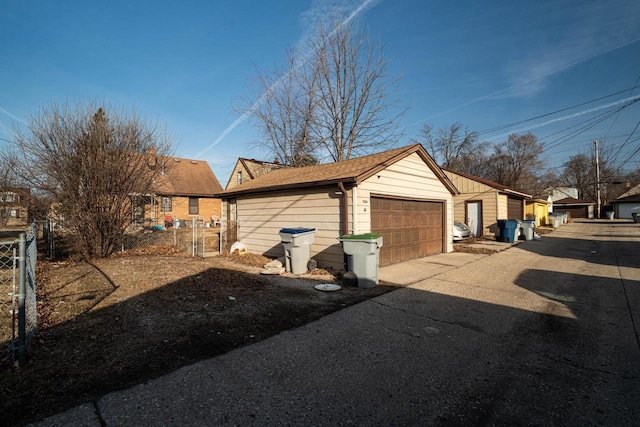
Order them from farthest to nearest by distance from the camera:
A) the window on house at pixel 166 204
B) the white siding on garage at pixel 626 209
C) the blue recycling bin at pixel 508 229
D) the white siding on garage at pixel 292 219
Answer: the white siding on garage at pixel 626 209, the window on house at pixel 166 204, the blue recycling bin at pixel 508 229, the white siding on garage at pixel 292 219

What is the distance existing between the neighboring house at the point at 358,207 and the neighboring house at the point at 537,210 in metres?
20.5

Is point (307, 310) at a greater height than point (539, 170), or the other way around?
point (539, 170)

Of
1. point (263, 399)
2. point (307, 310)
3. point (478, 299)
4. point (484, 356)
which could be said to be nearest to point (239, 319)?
point (307, 310)

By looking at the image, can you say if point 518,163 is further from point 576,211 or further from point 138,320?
point 138,320

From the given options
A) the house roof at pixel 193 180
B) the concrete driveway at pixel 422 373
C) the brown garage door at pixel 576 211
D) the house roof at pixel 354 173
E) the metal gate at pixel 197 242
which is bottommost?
the concrete driveway at pixel 422 373

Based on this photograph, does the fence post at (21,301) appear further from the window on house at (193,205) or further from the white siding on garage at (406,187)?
the window on house at (193,205)

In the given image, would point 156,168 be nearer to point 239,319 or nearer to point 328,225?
point 328,225

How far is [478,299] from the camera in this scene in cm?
567

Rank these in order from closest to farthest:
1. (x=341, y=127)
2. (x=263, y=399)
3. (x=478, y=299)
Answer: (x=263, y=399)
(x=478, y=299)
(x=341, y=127)

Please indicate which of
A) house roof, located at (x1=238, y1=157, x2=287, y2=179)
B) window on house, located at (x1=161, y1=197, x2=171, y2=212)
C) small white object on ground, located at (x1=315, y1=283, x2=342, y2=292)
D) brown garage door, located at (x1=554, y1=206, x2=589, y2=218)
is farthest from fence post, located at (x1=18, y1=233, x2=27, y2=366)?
brown garage door, located at (x1=554, y1=206, x2=589, y2=218)

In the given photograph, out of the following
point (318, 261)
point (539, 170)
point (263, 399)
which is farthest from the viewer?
point (539, 170)

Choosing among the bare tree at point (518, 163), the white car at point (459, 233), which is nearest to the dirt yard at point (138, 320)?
the white car at point (459, 233)

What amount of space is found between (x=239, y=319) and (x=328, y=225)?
4.43 metres

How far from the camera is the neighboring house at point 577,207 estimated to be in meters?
49.6
